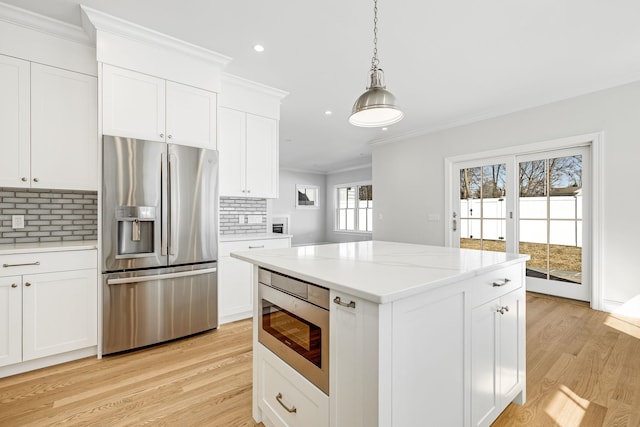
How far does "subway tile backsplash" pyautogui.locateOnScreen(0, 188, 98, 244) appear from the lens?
94.1 inches

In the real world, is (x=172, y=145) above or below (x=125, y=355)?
above

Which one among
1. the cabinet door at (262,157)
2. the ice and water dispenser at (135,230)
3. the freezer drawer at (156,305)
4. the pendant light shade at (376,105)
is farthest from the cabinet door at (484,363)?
the cabinet door at (262,157)

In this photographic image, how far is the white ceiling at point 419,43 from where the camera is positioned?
211 cm

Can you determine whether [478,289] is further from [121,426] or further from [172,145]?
[172,145]

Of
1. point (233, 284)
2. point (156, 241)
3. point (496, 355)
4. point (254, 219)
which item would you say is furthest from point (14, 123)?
point (496, 355)

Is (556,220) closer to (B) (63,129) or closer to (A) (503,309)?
(A) (503,309)

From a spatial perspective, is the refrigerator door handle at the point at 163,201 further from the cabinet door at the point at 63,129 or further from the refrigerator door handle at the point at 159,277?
the cabinet door at the point at 63,129

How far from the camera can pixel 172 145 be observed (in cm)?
254

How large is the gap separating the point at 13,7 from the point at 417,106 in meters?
4.06

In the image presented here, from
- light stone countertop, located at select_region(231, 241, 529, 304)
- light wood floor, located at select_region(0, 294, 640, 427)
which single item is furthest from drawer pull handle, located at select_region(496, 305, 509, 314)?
light wood floor, located at select_region(0, 294, 640, 427)

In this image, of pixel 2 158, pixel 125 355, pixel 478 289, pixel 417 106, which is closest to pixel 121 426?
pixel 125 355

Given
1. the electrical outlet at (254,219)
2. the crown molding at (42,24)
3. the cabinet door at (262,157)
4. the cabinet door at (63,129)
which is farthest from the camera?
the electrical outlet at (254,219)

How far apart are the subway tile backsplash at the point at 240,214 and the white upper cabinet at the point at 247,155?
1.15 feet

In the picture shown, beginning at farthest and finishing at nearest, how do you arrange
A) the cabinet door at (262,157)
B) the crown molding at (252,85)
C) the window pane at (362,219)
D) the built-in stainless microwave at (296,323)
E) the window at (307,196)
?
the window at (307,196) < the window pane at (362,219) < the cabinet door at (262,157) < the crown molding at (252,85) < the built-in stainless microwave at (296,323)
